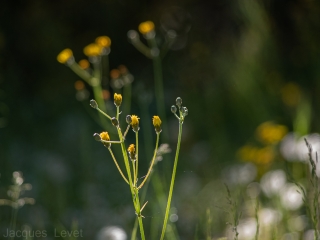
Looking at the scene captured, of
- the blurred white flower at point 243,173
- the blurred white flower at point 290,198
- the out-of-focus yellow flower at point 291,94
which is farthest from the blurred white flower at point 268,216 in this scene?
the out-of-focus yellow flower at point 291,94

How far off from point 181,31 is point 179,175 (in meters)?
1.78

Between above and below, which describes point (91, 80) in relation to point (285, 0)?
below

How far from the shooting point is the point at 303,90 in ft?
10.8

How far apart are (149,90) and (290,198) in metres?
0.92

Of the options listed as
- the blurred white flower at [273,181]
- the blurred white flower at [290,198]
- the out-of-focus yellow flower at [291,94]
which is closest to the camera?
the blurred white flower at [290,198]

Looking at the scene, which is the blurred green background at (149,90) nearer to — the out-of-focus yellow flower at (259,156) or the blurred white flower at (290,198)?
the out-of-focus yellow flower at (259,156)

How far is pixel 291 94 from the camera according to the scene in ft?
10.8

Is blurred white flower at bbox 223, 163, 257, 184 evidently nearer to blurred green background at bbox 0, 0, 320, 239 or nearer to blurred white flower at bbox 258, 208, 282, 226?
blurred green background at bbox 0, 0, 320, 239

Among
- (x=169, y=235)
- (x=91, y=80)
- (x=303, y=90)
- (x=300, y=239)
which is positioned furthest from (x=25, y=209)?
(x=303, y=90)

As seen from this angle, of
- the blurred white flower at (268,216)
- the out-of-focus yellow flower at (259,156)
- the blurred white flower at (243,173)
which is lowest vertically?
the blurred white flower at (268,216)

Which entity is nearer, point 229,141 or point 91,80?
point 91,80

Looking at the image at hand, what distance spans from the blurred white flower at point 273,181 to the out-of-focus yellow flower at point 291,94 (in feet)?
3.44

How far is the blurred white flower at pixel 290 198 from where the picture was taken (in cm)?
184

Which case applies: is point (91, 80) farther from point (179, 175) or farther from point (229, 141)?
point (229, 141)
